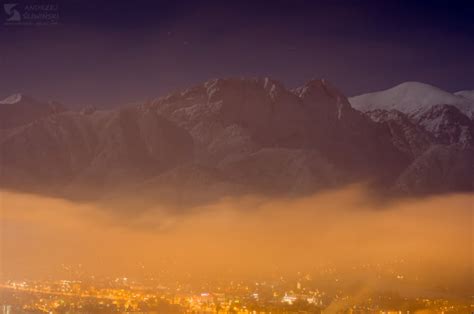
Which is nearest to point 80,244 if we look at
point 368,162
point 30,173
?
point 30,173

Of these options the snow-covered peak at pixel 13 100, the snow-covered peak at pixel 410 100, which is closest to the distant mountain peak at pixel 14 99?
the snow-covered peak at pixel 13 100

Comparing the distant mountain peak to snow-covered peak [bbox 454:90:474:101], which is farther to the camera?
snow-covered peak [bbox 454:90:474:101]

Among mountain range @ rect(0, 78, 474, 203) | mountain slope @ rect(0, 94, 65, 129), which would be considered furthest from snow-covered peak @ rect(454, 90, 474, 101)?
mountain slope @ rect(0, 94, 65, 129)

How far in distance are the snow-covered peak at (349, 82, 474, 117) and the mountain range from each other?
40.5 feet

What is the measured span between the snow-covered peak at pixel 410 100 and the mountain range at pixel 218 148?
12.3 metres

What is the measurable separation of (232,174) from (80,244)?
11.0 metres

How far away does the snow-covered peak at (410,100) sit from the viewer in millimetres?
73188

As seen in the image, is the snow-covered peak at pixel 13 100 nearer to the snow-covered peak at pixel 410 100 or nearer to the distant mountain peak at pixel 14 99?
the distant mountain peak at pixel 14 99

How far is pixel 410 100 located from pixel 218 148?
2902 centimetres

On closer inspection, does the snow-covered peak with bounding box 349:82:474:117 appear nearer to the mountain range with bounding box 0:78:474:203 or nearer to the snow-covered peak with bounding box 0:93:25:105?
the mountain range with bounding box 0:78:474:203

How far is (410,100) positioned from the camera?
7669cm

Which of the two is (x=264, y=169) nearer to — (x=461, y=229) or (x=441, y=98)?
(x=461, y=229)

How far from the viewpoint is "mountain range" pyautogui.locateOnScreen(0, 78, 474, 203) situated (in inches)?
1821

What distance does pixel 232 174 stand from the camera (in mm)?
47188
